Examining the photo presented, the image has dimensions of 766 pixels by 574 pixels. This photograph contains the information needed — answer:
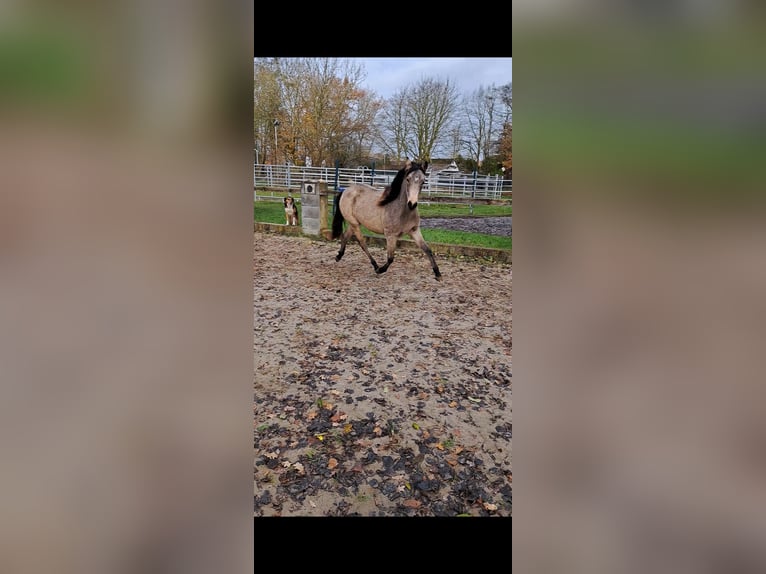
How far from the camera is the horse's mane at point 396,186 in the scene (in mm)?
4463

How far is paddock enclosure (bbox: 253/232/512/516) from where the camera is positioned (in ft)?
6.82

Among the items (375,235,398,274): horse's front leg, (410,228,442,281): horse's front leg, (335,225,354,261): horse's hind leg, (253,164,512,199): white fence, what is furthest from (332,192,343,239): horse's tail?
(410,228,442,281): horse's front leg

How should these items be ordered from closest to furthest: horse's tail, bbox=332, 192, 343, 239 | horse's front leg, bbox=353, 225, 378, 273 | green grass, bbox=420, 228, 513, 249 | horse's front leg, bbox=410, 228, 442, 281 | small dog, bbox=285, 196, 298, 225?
horse's front leg, bbox=410, 228, 442, 281 < horse's front leg, bbox=353, 225, 378, 273 < horse's tail, bbox=332, 192, 343, 239 < green grass, bbox=420, 228, 513, 249 < small dog, bbox=285, 196, 298, 225

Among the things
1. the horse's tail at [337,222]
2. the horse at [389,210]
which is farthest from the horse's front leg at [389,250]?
the horse's tail at [337,222]

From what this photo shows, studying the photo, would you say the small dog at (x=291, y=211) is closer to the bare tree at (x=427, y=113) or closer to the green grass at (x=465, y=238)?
the green grass at (x=465, y=238)

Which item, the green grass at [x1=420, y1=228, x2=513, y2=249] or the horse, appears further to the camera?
the green grass at [x1=420, y1=228, x2=513, y2=249]

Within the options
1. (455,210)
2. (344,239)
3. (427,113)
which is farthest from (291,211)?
(427,113)

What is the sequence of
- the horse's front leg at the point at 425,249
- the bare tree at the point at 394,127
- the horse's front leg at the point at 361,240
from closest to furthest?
the bare tree at the point at 394,127
the horse's front leg at the point at 425,249
the horse's front leg at the point at 361,240
